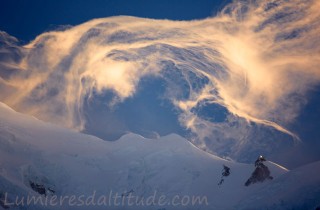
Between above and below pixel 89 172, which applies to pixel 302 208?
below

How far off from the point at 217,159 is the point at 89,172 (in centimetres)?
5750

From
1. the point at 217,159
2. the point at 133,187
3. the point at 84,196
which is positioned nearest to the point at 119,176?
the point at 133,187

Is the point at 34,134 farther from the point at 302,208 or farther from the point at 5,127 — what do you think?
the point at 302,208

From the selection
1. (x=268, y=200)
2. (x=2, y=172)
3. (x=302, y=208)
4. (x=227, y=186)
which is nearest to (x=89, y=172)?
(x=2, y=172)

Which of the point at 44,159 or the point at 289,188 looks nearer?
the point at 289,188

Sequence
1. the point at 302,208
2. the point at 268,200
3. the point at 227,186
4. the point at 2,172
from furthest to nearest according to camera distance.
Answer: the point at 227,186 → the point at 2,172 → the point at 268,200 → the point at 302,208

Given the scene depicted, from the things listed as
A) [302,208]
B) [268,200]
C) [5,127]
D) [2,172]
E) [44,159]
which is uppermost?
[5,127]

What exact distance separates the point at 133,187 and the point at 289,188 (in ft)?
229

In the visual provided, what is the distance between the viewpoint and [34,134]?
16088cm

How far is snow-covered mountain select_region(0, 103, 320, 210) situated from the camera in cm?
10869

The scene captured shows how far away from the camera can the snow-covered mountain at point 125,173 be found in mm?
108688

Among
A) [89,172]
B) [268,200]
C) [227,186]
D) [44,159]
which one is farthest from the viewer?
[89,172]

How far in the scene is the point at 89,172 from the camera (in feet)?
516

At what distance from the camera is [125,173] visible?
529 ft
